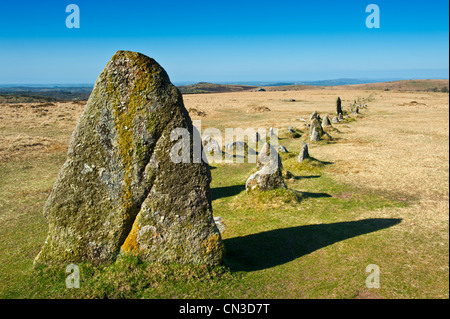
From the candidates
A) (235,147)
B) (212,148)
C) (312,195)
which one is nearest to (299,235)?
(312,195)

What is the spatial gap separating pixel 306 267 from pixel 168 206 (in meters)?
4.54

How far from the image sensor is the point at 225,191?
1792cm

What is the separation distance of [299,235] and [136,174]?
6.57 m

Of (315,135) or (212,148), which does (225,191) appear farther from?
(315,135)

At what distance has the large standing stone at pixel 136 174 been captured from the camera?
8.73 m

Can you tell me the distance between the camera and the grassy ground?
27.7 ft

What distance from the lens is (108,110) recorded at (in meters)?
8.79

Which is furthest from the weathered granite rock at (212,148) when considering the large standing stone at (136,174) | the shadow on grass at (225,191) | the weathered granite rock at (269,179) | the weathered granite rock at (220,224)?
the large standing stone at (136,174)

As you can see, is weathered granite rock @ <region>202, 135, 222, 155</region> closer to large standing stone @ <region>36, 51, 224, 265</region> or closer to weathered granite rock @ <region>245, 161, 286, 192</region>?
weathered granite rock @ <region>245, 161, 286, 192</region>

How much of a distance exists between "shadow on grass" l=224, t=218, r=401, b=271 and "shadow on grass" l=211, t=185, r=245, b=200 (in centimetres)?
537

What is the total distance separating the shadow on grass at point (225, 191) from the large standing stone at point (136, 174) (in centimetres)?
827

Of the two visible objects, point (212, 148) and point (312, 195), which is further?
point (212, 148)

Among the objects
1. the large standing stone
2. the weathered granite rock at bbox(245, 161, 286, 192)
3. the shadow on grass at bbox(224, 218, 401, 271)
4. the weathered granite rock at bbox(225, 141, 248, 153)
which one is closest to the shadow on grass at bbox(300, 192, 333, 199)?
the weathered granite rock at bbox(245, 161, 286, 192)
